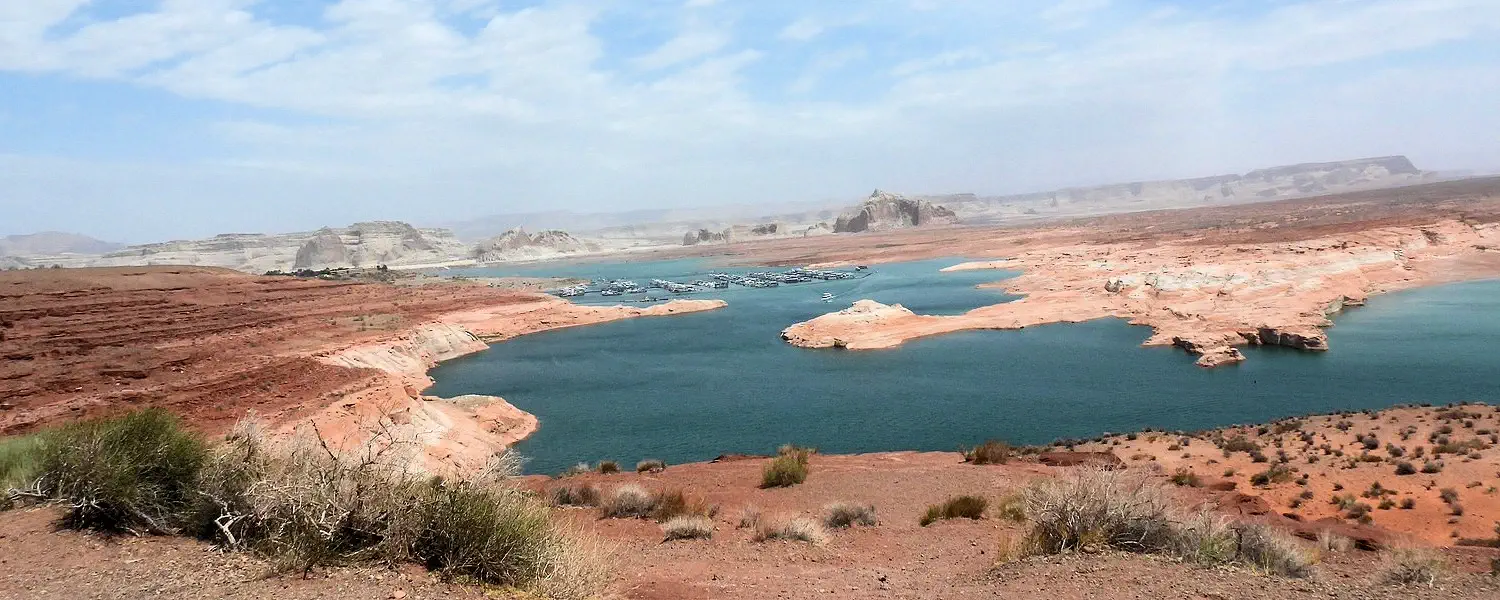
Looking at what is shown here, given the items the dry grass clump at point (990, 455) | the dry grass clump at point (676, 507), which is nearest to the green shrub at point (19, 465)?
the dry grass clump at point (676, 507)

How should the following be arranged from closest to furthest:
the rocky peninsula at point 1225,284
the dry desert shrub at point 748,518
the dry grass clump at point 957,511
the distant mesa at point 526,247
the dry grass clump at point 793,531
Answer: the dry grass clump at point 793,531 < the dry desert shrub at point 748,518 < the dry grass clump at point 957,511 < the rocky peninsula at point 1225,284 < the distant mesa at point 526,247

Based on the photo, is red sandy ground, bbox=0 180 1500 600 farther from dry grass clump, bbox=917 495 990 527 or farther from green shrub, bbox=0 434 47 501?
green shrub, bbox=0 434 47 501

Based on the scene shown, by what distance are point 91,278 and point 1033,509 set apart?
49439 millimetres

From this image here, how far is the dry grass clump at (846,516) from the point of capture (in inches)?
525

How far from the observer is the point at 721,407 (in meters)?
30.3

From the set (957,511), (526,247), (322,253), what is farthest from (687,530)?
(526,247)

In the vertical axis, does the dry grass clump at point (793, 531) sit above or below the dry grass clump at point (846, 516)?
above

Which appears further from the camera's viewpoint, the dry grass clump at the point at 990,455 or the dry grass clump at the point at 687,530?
the dry grass clump at the point at 990,455

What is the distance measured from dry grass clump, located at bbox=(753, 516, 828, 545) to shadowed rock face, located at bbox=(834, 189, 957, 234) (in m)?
176

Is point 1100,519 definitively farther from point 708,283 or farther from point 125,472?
point 708,283

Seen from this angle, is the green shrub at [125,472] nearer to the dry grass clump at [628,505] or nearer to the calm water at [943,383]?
the dry grass clump at [628,505]

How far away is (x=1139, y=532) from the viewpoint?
364 inches

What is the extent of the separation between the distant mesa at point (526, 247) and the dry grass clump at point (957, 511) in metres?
141

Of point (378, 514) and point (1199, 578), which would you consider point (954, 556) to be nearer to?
point (1199, 578)
